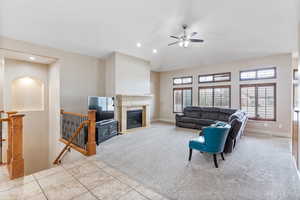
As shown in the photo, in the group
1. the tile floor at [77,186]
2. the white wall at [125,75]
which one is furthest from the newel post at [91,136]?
the white wall at [125,75]

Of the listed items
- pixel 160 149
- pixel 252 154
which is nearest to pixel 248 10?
pixel 252 154

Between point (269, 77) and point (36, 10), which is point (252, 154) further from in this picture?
point (36, 10)

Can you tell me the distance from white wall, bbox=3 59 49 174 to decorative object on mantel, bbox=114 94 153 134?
10.1 ft

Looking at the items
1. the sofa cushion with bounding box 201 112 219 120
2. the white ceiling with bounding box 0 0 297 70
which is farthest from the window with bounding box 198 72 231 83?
the sofa cushion with bounding box 201 112 219 120

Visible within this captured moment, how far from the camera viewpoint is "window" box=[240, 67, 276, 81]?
221 inches

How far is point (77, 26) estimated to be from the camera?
4.23 meters

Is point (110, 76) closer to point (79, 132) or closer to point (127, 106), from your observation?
point (127, 106)

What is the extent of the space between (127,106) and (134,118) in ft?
2.61

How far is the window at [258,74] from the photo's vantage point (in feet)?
18.4

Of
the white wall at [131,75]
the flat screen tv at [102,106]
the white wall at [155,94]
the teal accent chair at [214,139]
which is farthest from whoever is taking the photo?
the white wall at [155,94]

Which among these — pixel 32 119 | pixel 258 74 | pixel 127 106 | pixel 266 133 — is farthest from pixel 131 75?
pixel 266 133

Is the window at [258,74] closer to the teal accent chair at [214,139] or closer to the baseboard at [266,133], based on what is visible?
the baseboard at [266,133]

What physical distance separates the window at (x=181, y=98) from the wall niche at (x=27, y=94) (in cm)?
664

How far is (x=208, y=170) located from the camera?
284 cm
